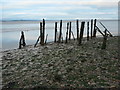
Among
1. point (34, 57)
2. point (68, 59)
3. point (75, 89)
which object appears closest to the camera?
point (75, 89)

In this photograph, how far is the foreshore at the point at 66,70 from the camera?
431 inches

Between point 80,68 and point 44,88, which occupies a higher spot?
point 80,68

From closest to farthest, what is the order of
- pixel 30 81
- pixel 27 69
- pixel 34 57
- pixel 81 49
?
1. pixel 30 81
2. pixel 27 69
3. pixel 34 57
4. pixel 81 49

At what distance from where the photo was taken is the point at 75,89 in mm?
10266

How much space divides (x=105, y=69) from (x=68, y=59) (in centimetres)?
323

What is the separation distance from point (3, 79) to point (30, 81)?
2107mm

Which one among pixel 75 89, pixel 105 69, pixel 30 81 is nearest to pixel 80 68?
pixel 105 69

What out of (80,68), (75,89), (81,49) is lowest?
(75,89)

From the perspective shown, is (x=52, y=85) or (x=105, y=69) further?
→ (x=105, y=69)

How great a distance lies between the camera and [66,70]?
12.6m

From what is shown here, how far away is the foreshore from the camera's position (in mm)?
10945

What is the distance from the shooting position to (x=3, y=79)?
1227 centimetres

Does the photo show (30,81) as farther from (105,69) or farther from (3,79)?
(105,69)

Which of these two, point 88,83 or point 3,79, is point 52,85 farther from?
point 3,79
